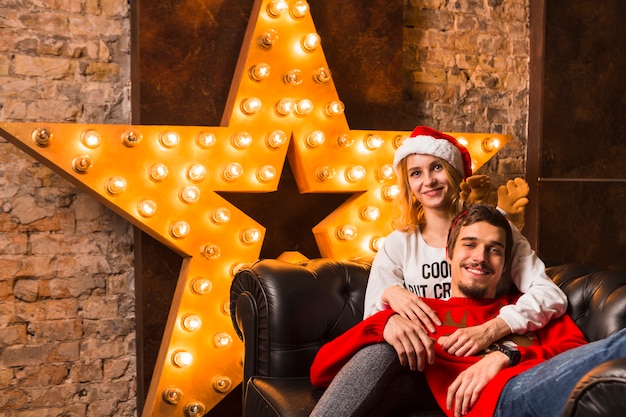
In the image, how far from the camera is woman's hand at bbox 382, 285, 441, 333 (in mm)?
2250

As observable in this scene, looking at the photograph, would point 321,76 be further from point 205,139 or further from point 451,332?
point 451,332

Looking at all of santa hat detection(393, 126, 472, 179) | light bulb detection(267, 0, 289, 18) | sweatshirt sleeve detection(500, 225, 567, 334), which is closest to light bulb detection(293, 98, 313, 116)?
light bulb detection(267, 0, 289, 18)

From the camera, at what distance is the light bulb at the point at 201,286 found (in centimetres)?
308

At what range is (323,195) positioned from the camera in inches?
143

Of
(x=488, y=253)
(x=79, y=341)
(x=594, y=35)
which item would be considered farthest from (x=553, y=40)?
(x=79, y=341)

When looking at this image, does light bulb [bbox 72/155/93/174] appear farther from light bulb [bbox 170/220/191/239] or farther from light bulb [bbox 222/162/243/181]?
light bulb [bbox 222/162/243/181]

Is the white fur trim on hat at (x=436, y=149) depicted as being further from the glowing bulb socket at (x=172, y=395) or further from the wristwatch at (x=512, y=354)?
the glowing bulb socket at (x=172, y=395)

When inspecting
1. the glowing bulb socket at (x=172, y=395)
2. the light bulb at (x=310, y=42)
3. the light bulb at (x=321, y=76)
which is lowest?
the glowing bulb socket at (x=172, y=395)

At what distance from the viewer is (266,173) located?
319cm

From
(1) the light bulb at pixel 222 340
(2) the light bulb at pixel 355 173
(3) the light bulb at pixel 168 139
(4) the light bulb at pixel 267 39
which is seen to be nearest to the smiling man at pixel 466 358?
(1) the light bulb at pixel 222 340

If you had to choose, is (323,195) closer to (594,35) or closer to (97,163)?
(97,163)

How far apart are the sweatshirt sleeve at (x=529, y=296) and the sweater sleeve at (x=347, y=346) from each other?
389 millimetres

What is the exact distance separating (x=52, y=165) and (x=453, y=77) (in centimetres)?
232

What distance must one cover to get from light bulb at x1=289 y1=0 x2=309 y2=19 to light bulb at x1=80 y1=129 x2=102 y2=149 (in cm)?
106
